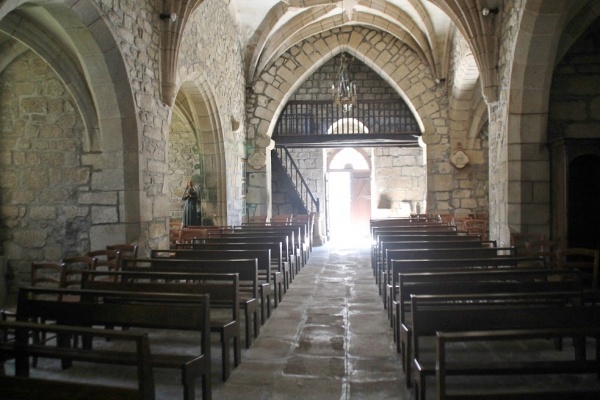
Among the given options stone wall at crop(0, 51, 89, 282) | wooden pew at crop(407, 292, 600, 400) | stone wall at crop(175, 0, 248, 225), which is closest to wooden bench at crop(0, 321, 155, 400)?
wooden pew at crop(407, 292, 600, 400)

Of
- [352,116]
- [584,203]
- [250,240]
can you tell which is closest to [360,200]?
[352,116]

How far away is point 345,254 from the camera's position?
→ 10.2 meters

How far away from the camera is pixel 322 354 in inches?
138

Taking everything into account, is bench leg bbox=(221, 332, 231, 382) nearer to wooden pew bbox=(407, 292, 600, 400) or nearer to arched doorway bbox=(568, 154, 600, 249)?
wooden pew bbox=(407, 292, 600, 400)

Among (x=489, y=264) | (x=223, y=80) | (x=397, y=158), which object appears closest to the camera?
(x=489, y=264)

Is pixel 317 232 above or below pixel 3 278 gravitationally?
above

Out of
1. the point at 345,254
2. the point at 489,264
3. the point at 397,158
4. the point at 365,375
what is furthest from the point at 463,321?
the point at 397,158

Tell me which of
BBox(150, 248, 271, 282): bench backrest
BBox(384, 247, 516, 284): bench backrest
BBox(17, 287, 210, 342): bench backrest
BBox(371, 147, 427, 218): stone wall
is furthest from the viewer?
BBox(371, 147, 427, 218): stone wall

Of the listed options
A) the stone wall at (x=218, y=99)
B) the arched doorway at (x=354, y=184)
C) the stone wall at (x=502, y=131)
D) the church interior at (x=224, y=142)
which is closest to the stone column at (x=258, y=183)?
the stone wall at (x=218, y=99)

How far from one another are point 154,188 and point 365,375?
4014 mm

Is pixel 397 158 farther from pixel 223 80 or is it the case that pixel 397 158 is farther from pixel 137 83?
pixel 137 83

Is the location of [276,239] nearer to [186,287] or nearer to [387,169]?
[186,287]

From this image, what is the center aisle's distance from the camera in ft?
9.36

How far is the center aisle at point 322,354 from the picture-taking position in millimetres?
2854
